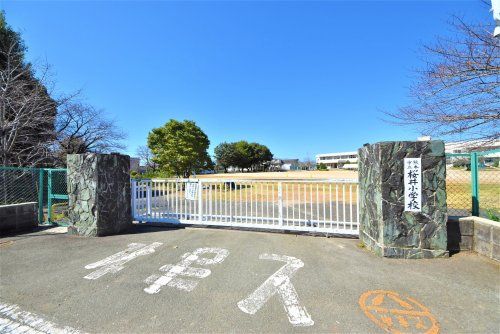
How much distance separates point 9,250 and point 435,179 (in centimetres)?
817

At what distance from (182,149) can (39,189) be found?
1561cm

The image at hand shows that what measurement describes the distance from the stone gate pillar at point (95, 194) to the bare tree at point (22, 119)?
5655 millimetres

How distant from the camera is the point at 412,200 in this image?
4137 mm

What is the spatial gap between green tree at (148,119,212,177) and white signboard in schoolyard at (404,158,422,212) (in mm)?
20022

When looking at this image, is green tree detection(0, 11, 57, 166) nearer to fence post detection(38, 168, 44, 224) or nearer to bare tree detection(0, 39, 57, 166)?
bare tree detection(0, 39, 57, 166)

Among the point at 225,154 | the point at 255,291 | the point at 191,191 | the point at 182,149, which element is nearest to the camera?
the point at 255,291

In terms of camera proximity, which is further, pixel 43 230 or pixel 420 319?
pixel 43 230

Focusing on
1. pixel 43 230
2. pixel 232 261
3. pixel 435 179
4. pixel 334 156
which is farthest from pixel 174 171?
pixel 334 156

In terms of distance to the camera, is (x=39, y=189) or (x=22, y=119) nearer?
(x=39, y=189)

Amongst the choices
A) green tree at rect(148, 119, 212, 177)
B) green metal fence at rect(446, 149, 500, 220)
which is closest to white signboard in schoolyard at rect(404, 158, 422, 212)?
green metal fence at rect(446, 149, 500, 220)

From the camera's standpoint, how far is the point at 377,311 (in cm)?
266

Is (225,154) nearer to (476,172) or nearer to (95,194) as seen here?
(95,194)

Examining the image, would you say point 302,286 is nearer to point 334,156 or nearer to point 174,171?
point 174,171

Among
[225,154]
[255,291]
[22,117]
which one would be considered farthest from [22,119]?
[225,154]
